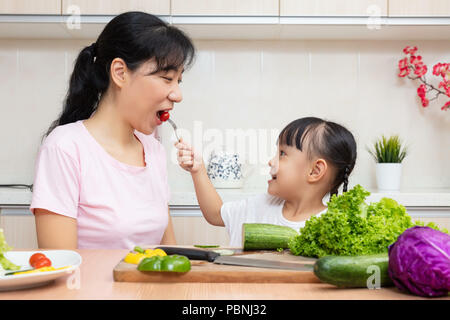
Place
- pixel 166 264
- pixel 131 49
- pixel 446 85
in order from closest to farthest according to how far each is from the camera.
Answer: pixel 166 264
pixel 131 49
pixel 446 85

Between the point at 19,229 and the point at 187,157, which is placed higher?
the point at 187,157

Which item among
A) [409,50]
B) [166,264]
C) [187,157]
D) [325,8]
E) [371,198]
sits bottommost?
[371,198]

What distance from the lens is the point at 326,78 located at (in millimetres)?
2766

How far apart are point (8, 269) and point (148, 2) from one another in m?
1.79

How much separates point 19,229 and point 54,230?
1.07 meters

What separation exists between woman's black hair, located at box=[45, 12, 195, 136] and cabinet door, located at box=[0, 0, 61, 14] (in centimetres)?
97

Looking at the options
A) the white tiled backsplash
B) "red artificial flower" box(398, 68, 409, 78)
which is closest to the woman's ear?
the white tiled backsplash

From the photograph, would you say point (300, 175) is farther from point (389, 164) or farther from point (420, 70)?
point (420, 70)

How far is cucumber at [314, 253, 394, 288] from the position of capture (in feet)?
2.48

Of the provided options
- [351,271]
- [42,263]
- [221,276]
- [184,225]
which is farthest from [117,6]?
[351,271]

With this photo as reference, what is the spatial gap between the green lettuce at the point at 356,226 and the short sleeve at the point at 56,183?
658 mm

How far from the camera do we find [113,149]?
59.1 inches
